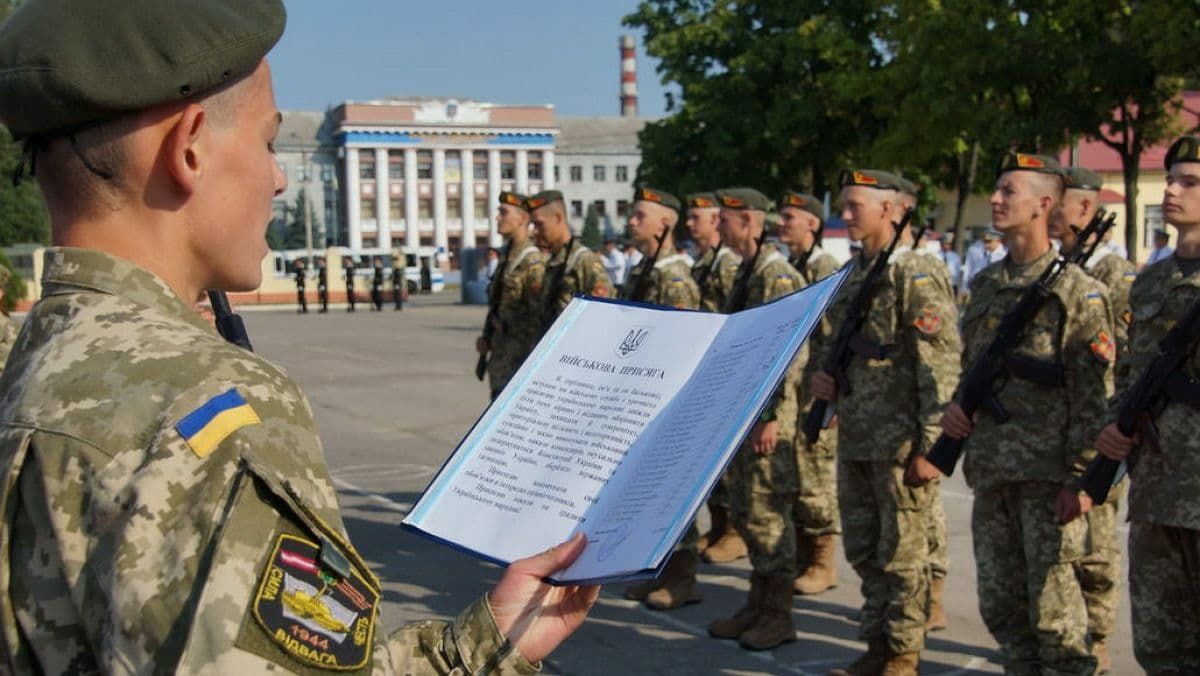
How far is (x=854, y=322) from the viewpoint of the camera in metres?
5.19

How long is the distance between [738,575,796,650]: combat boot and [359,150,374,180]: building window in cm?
7954

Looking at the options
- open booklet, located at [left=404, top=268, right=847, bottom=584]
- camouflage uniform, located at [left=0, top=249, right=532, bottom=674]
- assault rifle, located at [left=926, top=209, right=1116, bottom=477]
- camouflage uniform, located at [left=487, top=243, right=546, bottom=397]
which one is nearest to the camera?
camouflage uniform, located at [left=0, top=249, right=532, bottom=674]

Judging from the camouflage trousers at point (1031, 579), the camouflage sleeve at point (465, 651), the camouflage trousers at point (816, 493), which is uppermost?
the camouflage sleeve at point (465, 651)

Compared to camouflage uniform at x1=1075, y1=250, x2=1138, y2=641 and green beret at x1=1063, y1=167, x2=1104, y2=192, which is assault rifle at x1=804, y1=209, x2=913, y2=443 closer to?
camouflage uniform at x1=1075, y1=250, x2=1138, y2=641

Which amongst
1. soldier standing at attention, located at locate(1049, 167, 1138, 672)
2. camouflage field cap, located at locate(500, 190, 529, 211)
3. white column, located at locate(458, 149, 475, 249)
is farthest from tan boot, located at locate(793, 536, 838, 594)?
white column, located at locate(458, 149, 475, 249)

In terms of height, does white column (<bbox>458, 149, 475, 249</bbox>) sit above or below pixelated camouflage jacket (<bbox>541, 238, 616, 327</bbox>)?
below

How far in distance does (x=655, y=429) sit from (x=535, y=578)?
249 mm

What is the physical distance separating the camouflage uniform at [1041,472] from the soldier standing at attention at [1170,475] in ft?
0.60

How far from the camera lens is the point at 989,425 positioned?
14.4 ft

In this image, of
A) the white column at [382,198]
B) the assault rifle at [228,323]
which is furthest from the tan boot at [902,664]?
the white column at [382,198]

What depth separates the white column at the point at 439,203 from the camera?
3297 inches

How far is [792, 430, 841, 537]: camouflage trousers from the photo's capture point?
20.7 feet

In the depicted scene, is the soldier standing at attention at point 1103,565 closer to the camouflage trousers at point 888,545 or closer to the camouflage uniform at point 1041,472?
the camouflage uniform at point 1041,472

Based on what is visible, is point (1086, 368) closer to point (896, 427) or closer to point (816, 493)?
point (896, 427)
